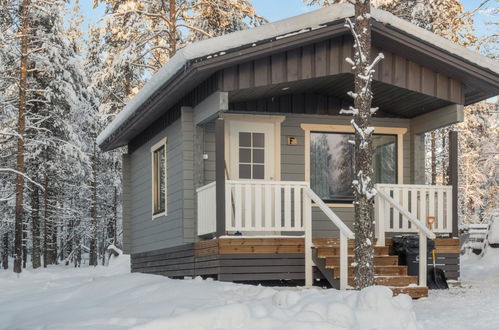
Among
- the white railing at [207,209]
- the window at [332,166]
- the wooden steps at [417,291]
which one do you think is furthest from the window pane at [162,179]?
the wooden steps at [417,291]

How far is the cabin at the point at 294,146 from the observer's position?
10.0 metres

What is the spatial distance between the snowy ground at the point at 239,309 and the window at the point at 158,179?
3398mm

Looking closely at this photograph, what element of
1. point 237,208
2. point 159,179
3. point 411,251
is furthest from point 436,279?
point 159,179

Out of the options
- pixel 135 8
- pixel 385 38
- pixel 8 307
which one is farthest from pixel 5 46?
pixel 385 38

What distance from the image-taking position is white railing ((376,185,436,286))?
9516 mm

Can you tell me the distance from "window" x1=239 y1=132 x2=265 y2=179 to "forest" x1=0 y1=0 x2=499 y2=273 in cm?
800

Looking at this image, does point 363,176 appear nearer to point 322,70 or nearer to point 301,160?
point 322,70

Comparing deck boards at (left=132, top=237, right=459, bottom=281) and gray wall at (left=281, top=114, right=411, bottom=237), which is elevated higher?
gray wall at (left=281, top=114, right=411, bottom=237)

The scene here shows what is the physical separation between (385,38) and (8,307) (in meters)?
7.03

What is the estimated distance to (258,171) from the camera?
12.1m

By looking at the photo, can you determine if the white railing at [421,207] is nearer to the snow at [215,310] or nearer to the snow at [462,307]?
the snow at [462,307]

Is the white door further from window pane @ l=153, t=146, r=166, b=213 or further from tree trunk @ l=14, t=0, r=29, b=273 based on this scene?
tree trunk @ l=14, t=0, r=29, b=273

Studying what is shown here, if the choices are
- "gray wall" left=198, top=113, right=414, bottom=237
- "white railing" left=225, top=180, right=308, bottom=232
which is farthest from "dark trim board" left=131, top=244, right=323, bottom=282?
"gray wall" left=198, top=113, right=414, bottom=237

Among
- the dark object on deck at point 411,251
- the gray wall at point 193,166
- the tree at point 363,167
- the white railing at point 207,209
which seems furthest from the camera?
the gray wall at point 193,166
